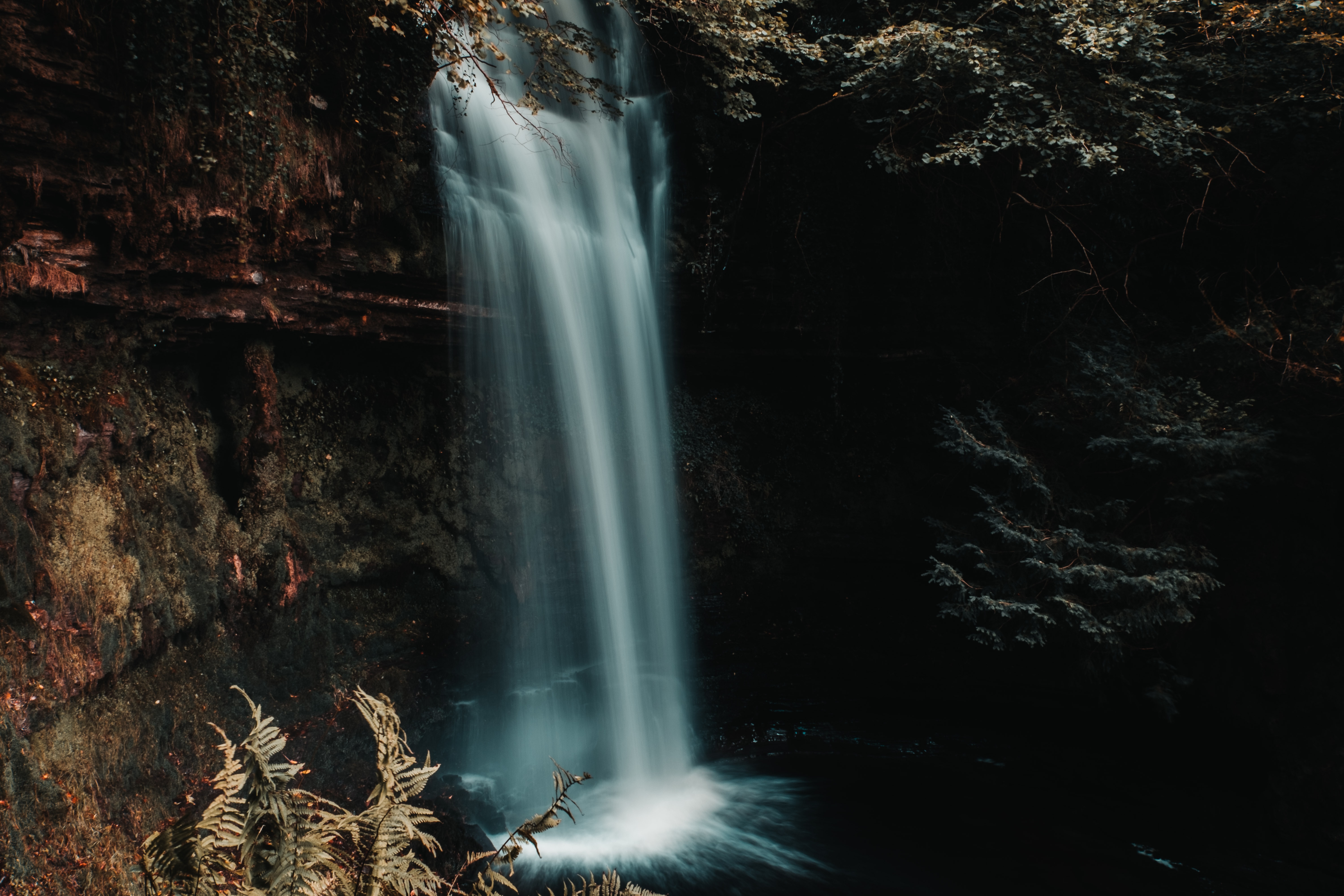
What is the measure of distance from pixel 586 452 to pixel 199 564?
3.56 meters

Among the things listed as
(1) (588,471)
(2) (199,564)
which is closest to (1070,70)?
(1) (588,471)

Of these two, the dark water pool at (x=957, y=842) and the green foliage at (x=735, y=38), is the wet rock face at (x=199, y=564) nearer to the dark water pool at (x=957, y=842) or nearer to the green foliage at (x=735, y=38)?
the dark water pool at (x=957, y=842)

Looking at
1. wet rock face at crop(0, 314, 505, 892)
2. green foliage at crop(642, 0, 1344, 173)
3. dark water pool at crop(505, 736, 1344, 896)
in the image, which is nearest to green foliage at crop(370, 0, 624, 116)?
green foliage at crop(642, 0, 1344, 173)

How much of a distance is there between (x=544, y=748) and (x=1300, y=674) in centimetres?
717

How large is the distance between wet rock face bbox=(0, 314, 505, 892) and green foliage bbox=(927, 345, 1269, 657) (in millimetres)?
5118

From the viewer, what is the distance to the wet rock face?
4.07 metres

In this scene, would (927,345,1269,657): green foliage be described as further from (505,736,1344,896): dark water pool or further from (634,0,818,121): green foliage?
(634,0,818,121): green foliage

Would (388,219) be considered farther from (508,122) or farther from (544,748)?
(544,748)

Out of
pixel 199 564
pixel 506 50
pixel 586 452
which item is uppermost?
pixel 506 50

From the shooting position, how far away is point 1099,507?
21.2 feet

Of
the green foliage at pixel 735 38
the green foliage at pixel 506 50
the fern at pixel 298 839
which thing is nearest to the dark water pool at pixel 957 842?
A: the fern at pixel 298 839

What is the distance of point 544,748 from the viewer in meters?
7.59

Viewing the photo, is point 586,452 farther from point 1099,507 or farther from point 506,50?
point 1099,507

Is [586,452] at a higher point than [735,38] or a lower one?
lower
